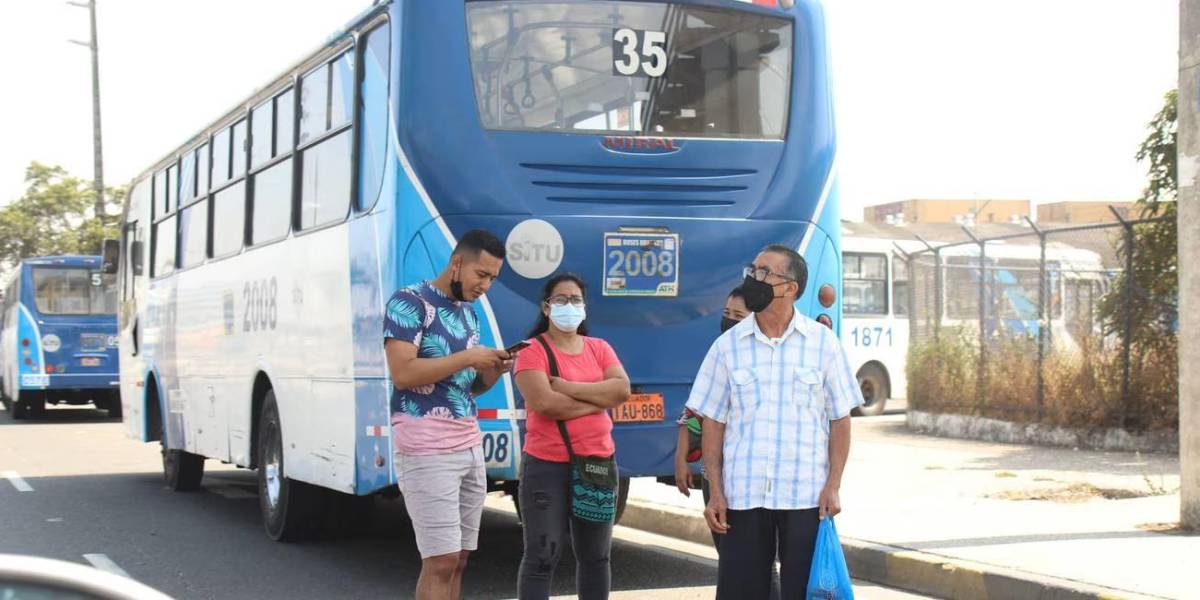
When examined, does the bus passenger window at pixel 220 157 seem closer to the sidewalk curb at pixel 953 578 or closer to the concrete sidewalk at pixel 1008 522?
the concrete sidewalk at pixel 1008 522

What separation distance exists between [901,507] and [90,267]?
22010mm

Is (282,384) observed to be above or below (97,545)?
above

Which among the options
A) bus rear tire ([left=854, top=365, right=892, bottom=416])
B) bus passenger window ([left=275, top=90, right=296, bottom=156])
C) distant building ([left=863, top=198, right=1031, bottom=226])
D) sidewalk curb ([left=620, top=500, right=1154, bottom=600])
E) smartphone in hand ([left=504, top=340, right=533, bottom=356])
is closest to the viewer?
smartphone in hand ([left=504, top=340, right=533, bottom=356])

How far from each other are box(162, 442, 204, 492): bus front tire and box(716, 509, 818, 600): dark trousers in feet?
34.7

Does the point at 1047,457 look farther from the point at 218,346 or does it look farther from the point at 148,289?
the point at 148,289

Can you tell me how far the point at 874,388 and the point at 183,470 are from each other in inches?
526

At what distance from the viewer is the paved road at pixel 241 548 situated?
908 centimetres

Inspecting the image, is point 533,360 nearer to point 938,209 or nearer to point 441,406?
point 441,406

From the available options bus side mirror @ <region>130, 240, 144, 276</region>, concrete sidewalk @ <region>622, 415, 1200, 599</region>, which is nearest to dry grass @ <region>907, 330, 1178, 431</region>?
concrete sidewalk @ <region>622, 415, 1200, 599</region>

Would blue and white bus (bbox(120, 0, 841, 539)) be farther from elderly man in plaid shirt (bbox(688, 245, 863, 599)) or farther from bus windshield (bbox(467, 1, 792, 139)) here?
elderly man in plaid shirt (bbox(688, 245, 863, 599))

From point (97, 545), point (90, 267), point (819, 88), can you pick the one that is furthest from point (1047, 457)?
→ point (90, 267)

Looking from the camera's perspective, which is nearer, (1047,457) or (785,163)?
(785,163)

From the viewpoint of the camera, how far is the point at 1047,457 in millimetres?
15180

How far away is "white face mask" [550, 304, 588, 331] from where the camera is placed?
660 cm
